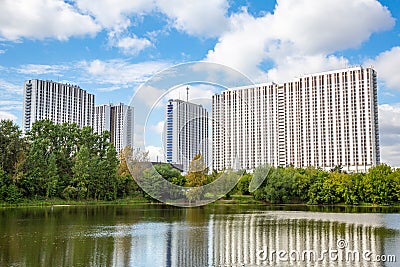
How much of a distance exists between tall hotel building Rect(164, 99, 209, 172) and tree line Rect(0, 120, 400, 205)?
92.3ft

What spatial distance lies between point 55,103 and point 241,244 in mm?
61039

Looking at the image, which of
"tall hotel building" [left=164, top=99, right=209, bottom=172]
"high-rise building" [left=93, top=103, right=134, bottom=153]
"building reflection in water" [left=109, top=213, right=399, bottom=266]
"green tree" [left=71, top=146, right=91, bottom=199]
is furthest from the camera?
"high-rise building" [left=93, top=103, right=134, bottom=153]

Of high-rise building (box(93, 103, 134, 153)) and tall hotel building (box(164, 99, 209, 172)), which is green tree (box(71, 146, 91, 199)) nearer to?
high-rise building (box(93, 103, 134, 153))

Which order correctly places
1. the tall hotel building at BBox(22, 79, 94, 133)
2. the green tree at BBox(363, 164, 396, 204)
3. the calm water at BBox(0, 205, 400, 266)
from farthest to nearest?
the tall hotel building at BBox(22, 79, 94, 133) → the green tree at BBox(363, 164, 396, 204) → the calm water at BBox(0, 205, 400, 266)

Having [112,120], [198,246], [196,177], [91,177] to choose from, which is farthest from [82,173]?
[196,177]

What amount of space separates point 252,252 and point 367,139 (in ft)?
173

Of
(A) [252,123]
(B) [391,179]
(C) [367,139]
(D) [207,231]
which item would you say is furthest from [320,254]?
(C) [367,139]

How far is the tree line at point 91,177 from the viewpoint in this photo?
39375 mm

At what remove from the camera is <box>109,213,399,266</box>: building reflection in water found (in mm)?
11156

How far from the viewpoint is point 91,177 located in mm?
44375

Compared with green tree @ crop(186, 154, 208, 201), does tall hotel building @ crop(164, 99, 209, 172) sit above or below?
above

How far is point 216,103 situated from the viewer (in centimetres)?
1063

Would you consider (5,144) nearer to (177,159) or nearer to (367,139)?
(177,159)

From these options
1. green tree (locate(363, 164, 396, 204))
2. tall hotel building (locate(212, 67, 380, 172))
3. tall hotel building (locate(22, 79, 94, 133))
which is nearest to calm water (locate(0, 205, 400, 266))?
green tree (locate(363, 164, 396, 204))
